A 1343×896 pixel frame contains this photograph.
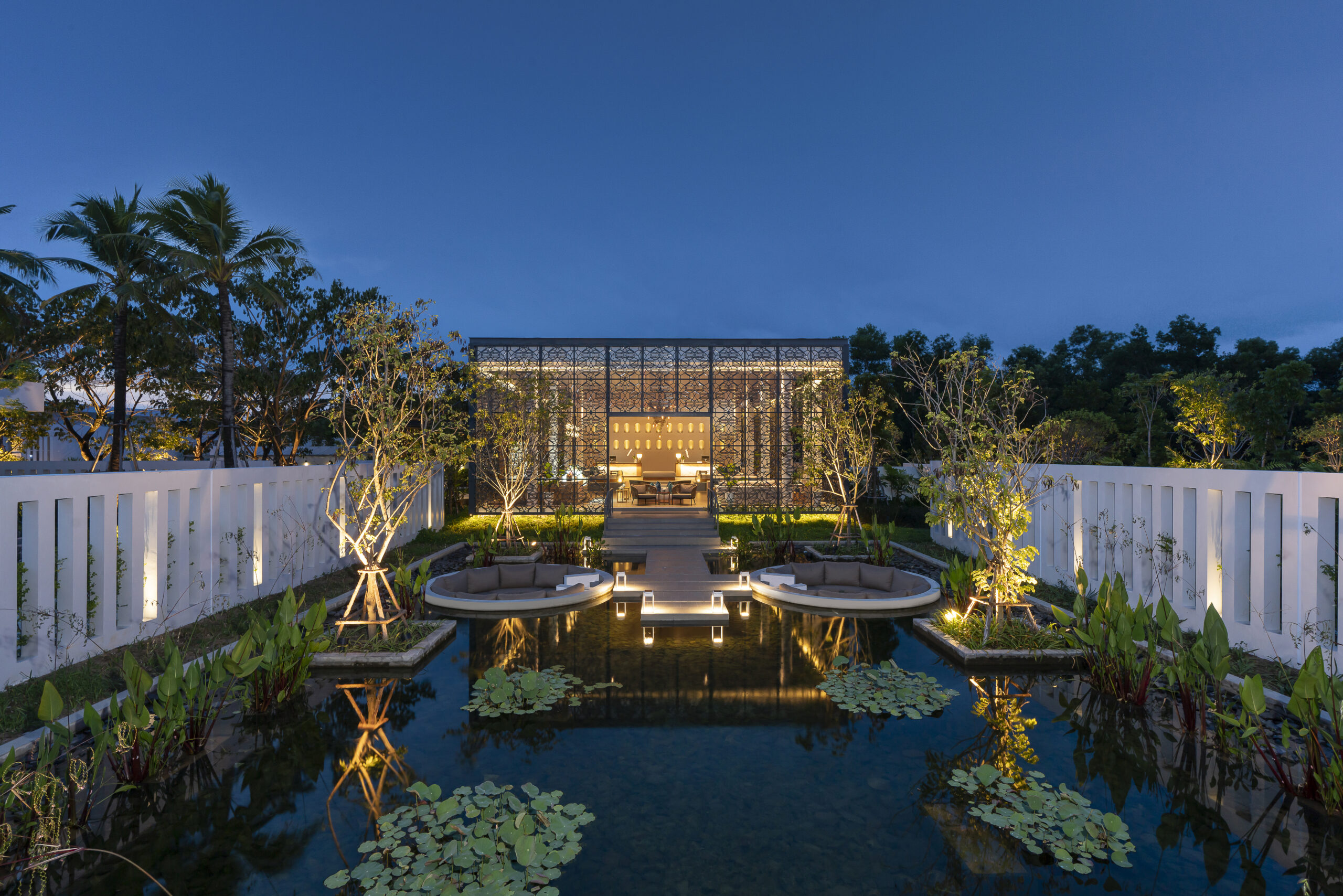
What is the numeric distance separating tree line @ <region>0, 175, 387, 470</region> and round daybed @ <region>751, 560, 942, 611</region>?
31.1 feet

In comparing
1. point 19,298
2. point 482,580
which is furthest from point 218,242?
point 19,298

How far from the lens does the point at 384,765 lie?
13.8 ft

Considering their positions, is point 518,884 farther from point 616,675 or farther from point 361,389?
point 361,389

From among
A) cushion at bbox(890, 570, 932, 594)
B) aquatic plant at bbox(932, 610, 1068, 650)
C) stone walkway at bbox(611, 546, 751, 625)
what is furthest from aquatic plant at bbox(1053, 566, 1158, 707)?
stone walkway at bbox(611, 546, 751, 625)

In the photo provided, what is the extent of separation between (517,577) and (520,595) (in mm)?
548

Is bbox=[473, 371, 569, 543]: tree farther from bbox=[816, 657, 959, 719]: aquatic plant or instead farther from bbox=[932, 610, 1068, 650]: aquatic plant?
bbox=[932, 610, 1068, 650]: aquatic plant

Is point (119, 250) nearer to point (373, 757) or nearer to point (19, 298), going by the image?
point (19, 298)

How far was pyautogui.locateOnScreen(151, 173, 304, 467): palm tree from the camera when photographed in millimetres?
12492

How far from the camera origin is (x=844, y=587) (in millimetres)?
9430

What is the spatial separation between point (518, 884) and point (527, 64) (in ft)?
93.6

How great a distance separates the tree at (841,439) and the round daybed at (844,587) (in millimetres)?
3612

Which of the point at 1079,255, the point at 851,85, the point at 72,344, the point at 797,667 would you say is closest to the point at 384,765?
the point at 797,667

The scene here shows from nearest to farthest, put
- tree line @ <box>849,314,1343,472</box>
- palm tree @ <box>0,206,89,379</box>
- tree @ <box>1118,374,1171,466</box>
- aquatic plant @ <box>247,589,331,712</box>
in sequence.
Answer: aquatic plant @ <box>247,589,331,712</box>, palm tree @ <box>0,206,89,379</box>, tree line @ <box>849,314,1343,472</box>, tree @ <box>1118,374,1171,466</box>

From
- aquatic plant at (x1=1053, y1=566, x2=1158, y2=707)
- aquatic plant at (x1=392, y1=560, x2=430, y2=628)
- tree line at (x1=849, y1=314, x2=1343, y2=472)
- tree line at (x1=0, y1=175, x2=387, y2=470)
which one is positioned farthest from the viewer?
tree line at (x1=849, y1=314, x2=1343, y2=472)
